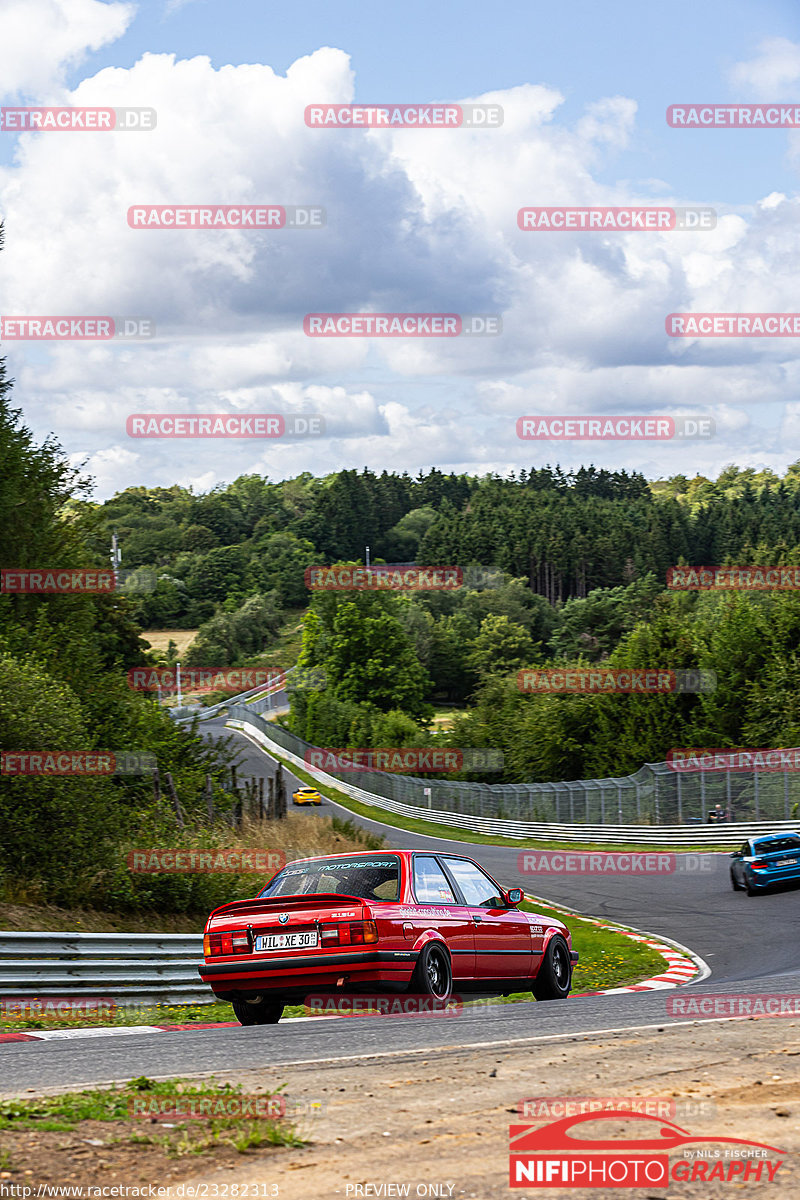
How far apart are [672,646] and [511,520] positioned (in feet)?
375

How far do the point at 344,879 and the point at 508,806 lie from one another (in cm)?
4615

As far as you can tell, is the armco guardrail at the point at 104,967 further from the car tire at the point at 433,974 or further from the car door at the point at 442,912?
the car tire at the point at 433,974

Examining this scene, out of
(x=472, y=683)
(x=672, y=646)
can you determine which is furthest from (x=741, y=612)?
(x=472, y=683)

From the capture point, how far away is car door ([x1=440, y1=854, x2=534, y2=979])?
1085 centimetres

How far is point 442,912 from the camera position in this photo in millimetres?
10391

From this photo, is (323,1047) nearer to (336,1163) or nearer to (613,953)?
(336,1163)

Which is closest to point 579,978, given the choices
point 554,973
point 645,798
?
point 554,973

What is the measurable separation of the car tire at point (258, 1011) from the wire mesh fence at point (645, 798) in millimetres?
28710

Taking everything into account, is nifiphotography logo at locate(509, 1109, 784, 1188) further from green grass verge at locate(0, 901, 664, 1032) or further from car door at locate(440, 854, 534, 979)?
green grass verge at locate(0, 901, 664, 1032)

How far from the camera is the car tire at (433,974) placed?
9758 mm

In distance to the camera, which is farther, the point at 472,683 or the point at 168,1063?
the point at 472,683

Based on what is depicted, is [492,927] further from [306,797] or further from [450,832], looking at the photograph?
[306,797]

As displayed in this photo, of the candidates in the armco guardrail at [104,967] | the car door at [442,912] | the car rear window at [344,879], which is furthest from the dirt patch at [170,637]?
the car door at [442,912]

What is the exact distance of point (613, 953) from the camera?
18.6 m
